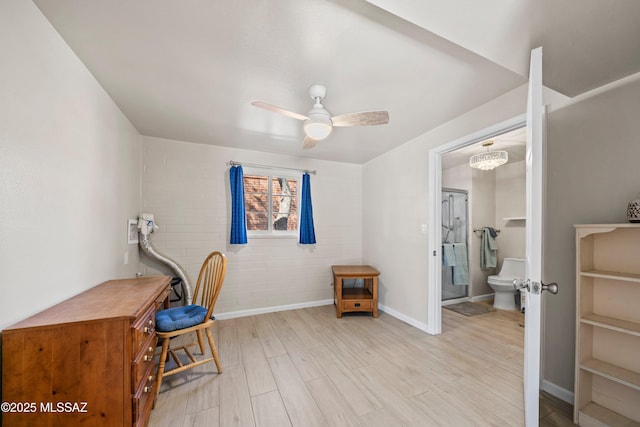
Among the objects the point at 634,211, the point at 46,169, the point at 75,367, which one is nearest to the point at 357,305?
the point at 634,211

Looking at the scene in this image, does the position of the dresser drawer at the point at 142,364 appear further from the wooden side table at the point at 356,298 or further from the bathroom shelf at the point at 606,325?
the bathroom shelf at the point at 606,325

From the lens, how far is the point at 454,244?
3.95 m

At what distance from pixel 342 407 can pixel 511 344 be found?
2.04m

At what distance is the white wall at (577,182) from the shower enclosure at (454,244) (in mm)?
2089

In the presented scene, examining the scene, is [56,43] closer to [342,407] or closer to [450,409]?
[342,407]

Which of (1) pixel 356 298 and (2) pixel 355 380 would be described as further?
(1) pixel 356 298

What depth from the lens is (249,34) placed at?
1.37 meters

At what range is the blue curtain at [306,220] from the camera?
11.8ft

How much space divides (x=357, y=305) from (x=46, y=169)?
3.20 metres

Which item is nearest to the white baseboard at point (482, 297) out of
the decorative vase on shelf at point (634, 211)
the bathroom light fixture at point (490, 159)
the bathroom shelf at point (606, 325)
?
the bathroom light fixture at point (490, 159)

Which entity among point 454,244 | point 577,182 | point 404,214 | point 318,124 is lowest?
point 454,244

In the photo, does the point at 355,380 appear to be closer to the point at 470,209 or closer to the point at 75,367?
the point at 75,367

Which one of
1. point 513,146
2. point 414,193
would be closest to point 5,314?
point 414,193

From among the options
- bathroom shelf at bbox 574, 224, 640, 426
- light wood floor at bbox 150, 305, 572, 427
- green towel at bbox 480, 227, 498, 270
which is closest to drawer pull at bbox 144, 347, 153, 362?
light wood floor at bbox 150, 305, 572, 427
